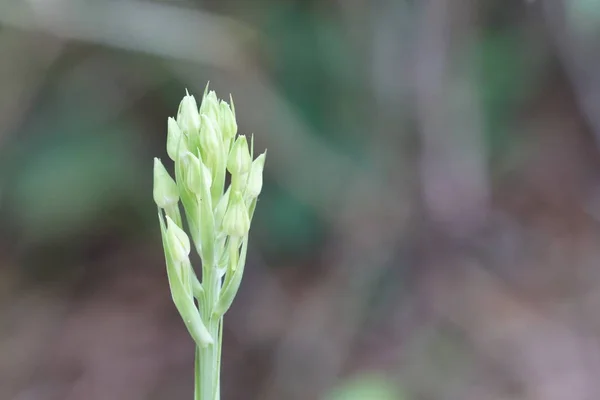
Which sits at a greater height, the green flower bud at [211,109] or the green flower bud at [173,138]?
the green flower bud at [211,109]

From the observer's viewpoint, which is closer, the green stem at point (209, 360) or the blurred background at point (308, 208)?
the green stem at point (209, 360)

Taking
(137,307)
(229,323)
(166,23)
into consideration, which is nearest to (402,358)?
(229,323)

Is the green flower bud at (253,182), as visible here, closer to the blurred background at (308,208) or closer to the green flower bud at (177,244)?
the green flower bud at (177,244)

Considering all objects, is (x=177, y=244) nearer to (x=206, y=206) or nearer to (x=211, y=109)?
(x=206, y=206)

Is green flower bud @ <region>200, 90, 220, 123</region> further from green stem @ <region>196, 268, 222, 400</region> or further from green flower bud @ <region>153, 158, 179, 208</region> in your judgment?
green stem @ <region>196, 268, 222, 400</region>

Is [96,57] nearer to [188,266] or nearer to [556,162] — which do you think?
[188,266]

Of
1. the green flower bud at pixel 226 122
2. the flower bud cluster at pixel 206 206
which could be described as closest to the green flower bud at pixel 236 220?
the flower bud cluster at pixel 206 206
